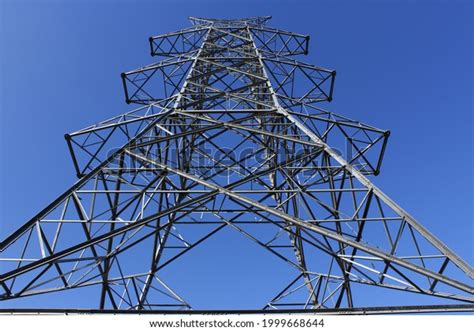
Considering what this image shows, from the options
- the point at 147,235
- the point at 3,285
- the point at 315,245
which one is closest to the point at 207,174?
the point at 147,235

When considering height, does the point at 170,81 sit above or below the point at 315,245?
above

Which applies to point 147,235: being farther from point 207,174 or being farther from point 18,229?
point 207,174

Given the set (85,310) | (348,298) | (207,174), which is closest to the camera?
(85,310)

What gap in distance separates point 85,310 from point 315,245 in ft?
13.8

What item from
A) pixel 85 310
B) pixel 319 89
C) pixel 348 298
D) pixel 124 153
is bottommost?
pixel 85 310

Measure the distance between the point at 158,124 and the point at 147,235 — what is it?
2.32 meters

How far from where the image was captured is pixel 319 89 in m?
11.9
